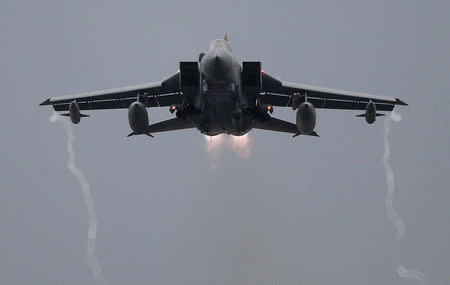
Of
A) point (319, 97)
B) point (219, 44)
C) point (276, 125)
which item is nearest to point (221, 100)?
point (219, 44)

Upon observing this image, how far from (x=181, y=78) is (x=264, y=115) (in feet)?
15.1

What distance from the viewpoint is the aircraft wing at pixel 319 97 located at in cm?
3684

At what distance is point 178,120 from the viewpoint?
1432 inches

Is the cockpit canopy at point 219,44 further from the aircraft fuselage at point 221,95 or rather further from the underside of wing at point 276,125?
the underside of wing at point 276,125

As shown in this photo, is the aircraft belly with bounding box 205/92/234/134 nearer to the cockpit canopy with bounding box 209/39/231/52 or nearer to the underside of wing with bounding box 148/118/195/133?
the underside of wing with bounding box 148/118/195/133

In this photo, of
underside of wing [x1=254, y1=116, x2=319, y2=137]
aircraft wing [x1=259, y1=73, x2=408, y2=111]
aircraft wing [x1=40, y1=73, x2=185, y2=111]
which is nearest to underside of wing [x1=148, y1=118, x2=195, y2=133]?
aircraft wing [x1=40, y1=73, x2=185, y2=111]

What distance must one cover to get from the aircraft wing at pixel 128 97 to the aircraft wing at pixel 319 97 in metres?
4.27

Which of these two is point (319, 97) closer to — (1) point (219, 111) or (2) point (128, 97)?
(1) point (219, 111)

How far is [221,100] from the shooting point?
1312 inches

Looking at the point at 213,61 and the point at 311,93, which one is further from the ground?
the point at 213,61

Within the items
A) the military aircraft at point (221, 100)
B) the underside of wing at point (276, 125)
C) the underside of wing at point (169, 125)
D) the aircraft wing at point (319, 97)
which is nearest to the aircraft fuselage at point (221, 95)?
the military aircraft at point (221, 100)

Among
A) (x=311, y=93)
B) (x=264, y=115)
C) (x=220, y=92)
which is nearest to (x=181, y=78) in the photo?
(x=220, y=92)

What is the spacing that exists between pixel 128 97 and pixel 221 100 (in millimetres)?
7091

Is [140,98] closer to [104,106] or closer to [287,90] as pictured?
[104,106]
